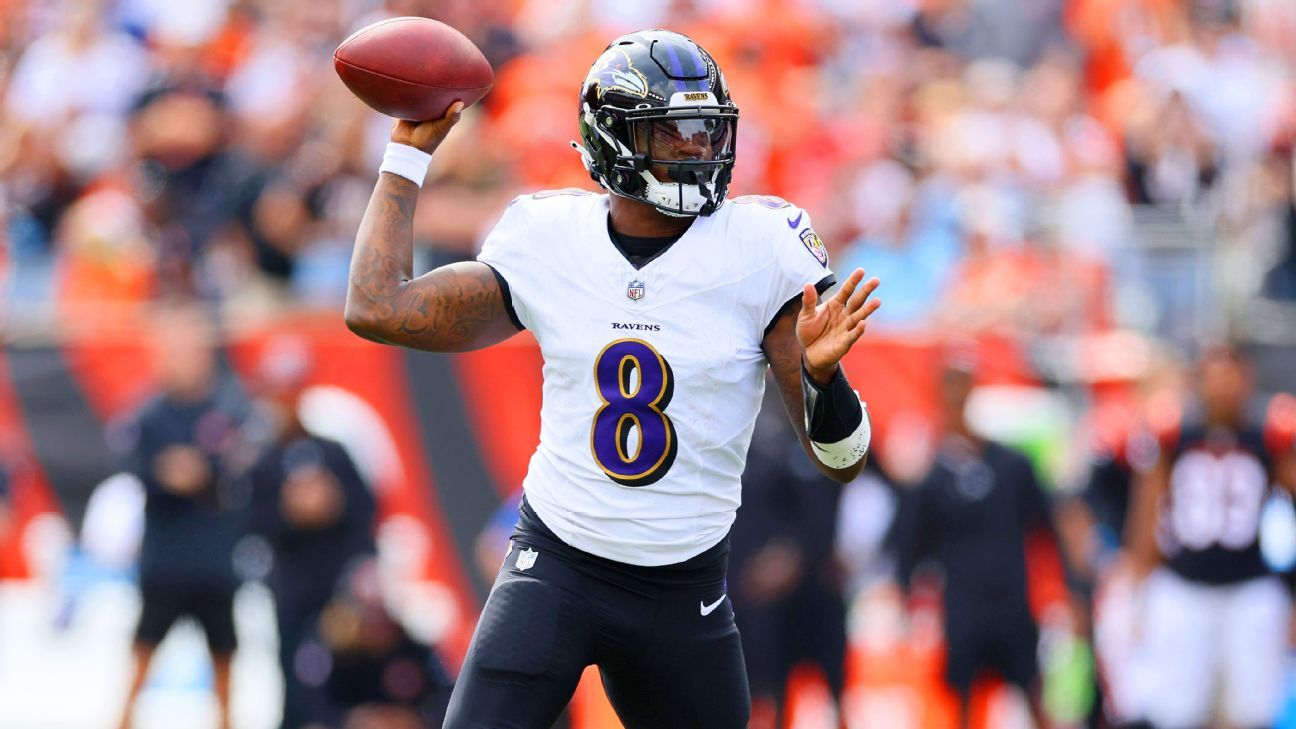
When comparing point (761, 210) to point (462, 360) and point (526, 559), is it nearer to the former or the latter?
point (526, 559)

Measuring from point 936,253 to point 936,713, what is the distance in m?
2.75

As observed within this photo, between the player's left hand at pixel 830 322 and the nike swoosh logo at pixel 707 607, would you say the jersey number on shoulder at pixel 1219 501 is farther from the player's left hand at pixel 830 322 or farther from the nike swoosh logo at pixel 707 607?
the player's left hand at pixel 830 322

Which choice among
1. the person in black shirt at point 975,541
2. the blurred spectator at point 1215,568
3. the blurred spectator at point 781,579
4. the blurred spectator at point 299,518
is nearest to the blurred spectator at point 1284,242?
the blurred spectator at point 1215,568

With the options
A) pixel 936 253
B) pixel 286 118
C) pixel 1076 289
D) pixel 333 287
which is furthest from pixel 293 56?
pixel 1076 289

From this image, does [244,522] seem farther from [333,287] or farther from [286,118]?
[286,118]

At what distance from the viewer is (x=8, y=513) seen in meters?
9.27

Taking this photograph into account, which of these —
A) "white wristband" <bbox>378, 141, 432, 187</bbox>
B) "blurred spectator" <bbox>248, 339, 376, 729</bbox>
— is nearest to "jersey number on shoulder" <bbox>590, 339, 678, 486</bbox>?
"white wristband" <bbox>378, 141, 432, 187</bbox>

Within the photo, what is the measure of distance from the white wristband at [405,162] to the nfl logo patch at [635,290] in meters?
0.54

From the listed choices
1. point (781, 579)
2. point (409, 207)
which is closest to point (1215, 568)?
point (781, 579)

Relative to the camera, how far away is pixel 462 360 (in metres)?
9.22

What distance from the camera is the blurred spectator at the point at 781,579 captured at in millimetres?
8422

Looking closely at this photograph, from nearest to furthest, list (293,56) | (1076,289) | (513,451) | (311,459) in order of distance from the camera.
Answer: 1. (311,459)
2. (513,451)
3. (1076,289)
4. (293,56)

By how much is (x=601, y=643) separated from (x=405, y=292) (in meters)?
0.91

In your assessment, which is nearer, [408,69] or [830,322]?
[830,322]
